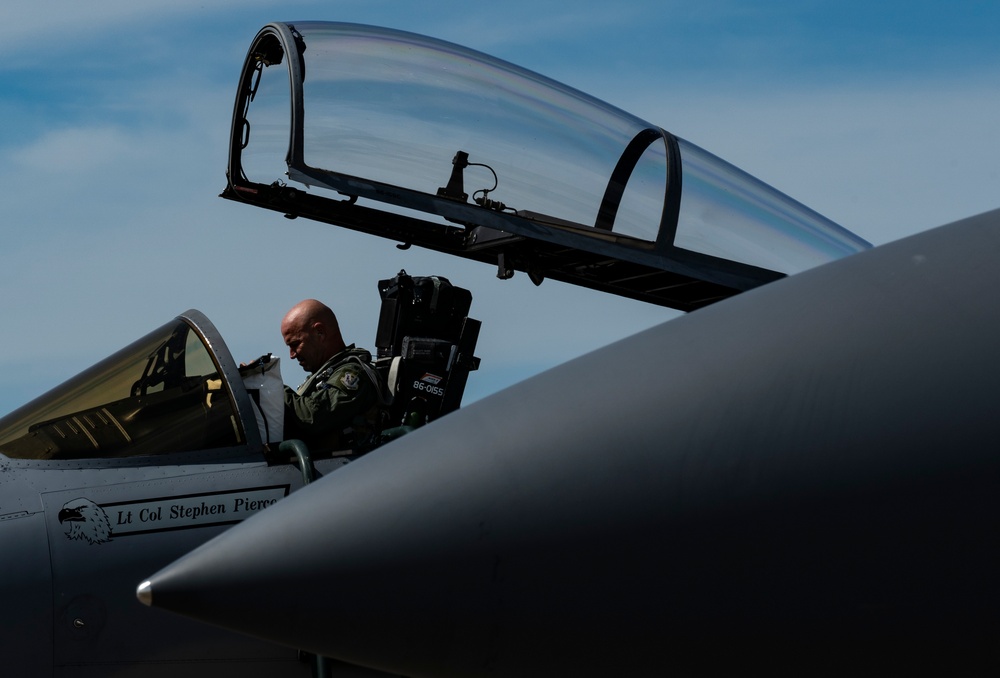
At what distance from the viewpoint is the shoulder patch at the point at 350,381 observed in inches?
227

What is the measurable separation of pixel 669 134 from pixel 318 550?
3796mm

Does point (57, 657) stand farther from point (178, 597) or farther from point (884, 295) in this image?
point (884, 295)

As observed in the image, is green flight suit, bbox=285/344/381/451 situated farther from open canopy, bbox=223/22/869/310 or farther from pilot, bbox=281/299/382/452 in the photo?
open canopy, bbox=223/22/869/310

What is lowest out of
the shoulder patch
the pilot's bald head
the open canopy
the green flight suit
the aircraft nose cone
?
the aircraft nose cone

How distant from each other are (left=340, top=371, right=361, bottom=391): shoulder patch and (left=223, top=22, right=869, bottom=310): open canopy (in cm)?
80

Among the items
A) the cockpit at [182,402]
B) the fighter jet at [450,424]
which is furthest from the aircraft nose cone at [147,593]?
the cockpit at [182,402]

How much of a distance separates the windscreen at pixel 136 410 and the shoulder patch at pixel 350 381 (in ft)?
1.88

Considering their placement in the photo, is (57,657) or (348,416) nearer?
(57,657)

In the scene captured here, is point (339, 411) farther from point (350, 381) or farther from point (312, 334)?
point (312, 334)

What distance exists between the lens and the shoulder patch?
5.76 m

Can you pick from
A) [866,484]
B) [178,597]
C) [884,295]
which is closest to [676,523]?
[866,484]

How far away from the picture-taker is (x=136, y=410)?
5.45m

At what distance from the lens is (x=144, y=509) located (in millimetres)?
5059

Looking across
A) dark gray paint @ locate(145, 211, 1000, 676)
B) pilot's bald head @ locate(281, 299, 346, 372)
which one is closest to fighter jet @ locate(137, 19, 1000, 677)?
dark gray paint @ locate(145, 211, 1000, 676)
